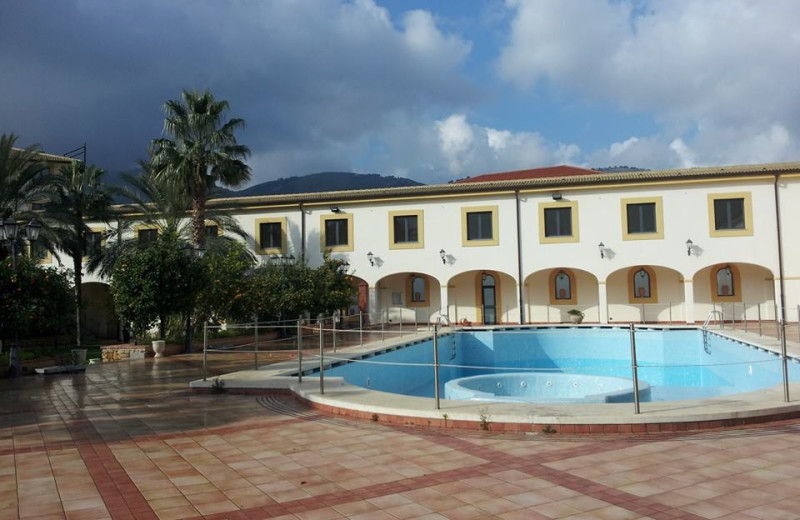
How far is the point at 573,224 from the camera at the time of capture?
84.6 feet

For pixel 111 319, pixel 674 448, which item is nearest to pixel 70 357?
pixel 674 448

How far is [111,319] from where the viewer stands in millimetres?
32125

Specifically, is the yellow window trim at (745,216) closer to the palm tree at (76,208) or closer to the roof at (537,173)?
the palm tree at (76,208)

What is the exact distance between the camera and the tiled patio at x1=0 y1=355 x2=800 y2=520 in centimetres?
520

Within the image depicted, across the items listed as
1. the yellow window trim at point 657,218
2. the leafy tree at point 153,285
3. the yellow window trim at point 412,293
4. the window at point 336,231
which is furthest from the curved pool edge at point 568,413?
the yellow window trim at point 412,293

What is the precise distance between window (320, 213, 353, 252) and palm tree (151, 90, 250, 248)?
543cm

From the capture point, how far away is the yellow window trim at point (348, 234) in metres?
28.0

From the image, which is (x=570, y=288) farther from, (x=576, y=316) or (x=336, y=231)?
(x=336, y=231)

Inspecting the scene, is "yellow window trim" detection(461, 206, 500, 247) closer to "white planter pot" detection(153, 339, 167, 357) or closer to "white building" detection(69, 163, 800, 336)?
"white building" detection(69, 163, 800, 336)

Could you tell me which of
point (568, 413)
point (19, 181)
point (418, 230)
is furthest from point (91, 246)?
point (568, 413)

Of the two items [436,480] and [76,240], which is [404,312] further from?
[436,480]

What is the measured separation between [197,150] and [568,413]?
62.0 feet

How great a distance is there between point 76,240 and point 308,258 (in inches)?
372

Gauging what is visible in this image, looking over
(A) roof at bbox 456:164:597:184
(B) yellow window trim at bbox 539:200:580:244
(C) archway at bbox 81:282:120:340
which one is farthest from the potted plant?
(A) roof at bbox 456:164:597:184
